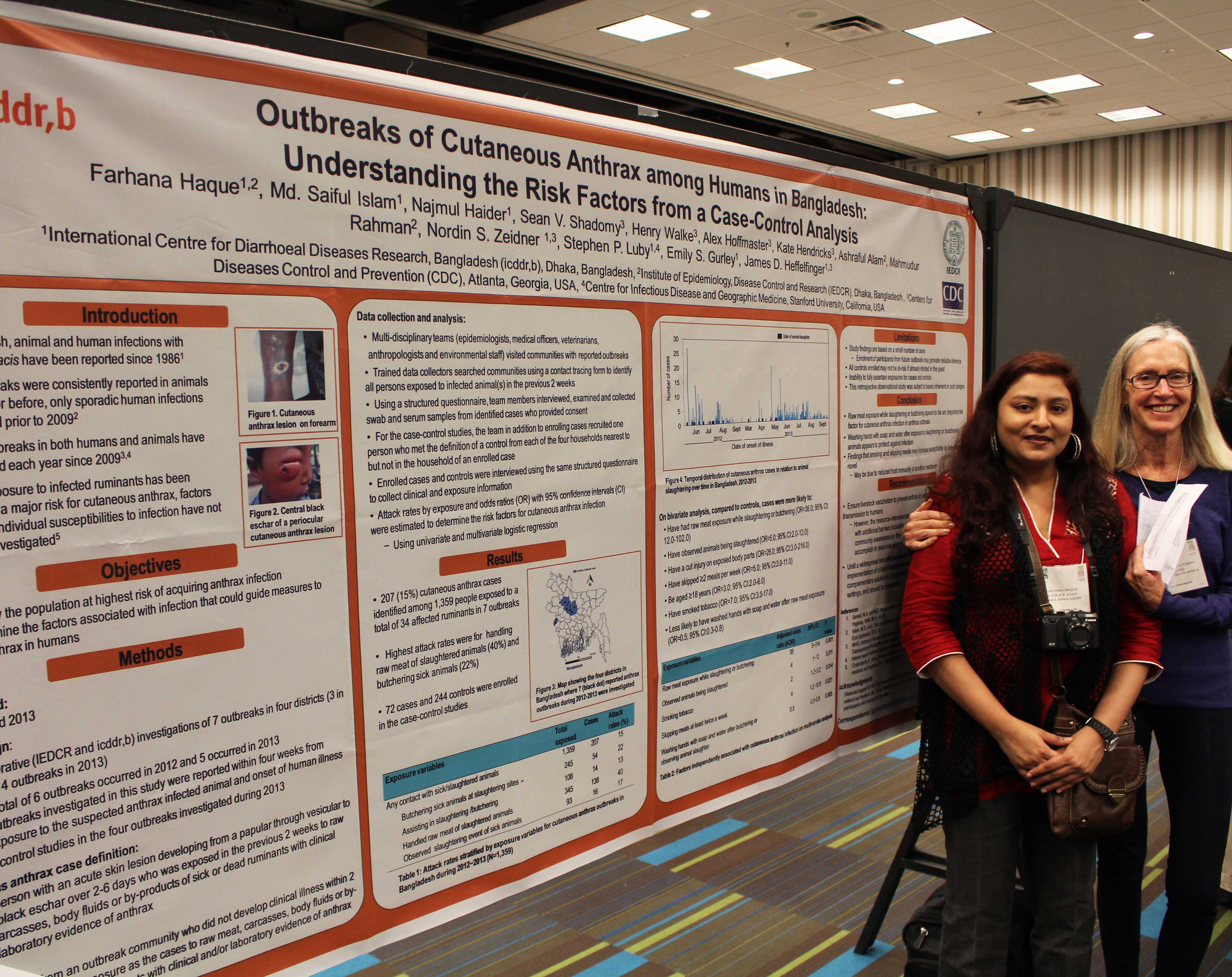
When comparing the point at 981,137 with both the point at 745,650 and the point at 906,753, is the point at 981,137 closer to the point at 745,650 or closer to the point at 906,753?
the point at 906,753

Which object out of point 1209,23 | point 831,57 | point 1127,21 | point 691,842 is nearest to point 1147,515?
point 691,842

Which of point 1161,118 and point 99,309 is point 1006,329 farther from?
point 1161,118

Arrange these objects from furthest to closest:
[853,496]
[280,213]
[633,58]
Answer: [633,58] < [853,496] < [280,213]

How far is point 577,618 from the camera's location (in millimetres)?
1266

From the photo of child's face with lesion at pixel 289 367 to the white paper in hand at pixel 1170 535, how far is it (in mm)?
1497

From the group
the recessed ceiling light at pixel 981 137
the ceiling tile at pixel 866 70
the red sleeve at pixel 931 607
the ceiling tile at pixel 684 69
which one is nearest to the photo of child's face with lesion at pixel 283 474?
the red sleeve at pixel 931 607

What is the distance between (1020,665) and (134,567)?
1.34m

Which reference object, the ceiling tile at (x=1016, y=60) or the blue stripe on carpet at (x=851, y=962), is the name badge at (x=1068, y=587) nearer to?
the blue stripe on carpet at (x=851, y=962)

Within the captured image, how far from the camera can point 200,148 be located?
93 cm

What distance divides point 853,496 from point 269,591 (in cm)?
111

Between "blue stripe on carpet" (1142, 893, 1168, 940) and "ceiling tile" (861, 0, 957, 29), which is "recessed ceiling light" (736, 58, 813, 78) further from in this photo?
"blue stripe on carpet" (1142, 893, 1168, 940)

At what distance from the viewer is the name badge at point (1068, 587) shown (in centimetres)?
149

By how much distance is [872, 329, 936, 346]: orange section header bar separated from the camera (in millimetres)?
1716

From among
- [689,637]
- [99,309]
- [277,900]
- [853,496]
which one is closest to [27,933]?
[277,900]
